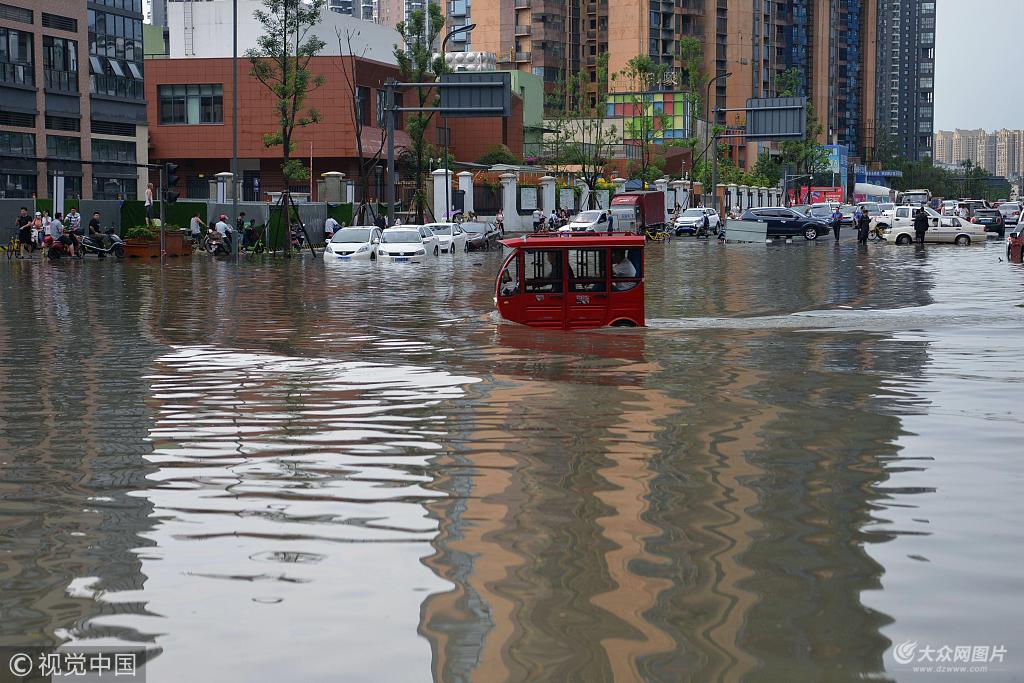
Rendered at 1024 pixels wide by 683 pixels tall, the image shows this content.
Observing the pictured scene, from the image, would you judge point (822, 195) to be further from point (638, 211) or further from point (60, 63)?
point (60, 63)

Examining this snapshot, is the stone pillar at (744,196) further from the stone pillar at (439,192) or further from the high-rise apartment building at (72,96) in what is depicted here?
the high-rise apartment building at (72,96)

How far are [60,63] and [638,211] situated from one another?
31075 mm

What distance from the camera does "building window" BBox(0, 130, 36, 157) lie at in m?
65.8

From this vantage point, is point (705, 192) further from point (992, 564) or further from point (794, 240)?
point (992, 564)

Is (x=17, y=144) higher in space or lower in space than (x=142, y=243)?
higher

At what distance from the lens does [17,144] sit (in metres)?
66.9

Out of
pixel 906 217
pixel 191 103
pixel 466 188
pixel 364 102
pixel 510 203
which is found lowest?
pixel 906 217

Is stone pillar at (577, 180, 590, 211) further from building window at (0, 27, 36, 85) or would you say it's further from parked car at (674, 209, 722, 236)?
building window at (0, 27, 36, 85)

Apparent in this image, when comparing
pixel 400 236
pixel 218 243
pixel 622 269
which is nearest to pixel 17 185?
pixel 218 243

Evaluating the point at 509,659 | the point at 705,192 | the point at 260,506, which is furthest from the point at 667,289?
the point at 705,192

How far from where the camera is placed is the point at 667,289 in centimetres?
3250

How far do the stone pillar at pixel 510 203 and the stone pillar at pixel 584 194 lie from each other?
1266cm

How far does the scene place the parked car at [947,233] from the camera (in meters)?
63.2

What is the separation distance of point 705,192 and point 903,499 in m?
113
